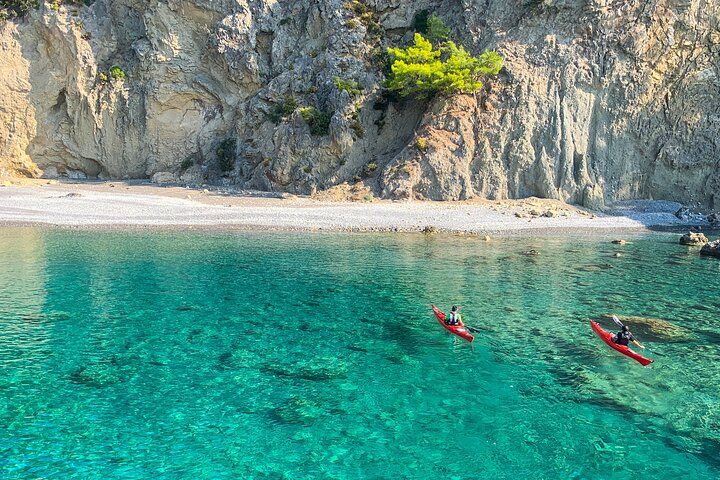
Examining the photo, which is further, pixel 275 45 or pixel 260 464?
pixel 275 45

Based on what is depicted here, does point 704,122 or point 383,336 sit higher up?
point 704,122

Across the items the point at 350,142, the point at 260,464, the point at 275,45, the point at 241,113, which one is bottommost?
the point at 260,464

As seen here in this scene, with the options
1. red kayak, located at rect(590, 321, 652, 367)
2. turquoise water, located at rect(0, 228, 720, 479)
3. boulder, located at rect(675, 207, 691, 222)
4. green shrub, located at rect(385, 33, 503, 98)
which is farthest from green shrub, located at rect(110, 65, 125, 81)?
boulder, located at rect(675, 207, 691, 222)

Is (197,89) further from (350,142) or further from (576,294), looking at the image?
(576,294)

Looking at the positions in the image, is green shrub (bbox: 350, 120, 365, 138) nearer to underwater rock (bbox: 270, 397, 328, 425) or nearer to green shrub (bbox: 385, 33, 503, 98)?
green shrub (bbox: 385, 33, 503, 98)

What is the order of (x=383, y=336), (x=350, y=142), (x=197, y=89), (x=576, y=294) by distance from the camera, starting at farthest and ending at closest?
(x=197, y=89) → (x=350, y=142) → (x=576, y=294) → (x=383, y=336)

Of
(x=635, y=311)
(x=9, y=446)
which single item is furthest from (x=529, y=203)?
(x=9, y=446)

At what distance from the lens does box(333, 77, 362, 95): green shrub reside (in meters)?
46.7

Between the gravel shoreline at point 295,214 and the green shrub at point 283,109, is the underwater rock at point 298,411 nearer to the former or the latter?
the gravel shoreline at point 295,214

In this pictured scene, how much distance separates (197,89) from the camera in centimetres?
5519

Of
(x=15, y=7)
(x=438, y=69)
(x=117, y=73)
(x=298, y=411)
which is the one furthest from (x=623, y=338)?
(x=15, y=7)

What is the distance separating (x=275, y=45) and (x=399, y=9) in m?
13.2

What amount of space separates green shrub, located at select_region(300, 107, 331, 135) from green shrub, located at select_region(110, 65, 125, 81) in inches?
870

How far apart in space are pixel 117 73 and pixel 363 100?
27.2 metres
